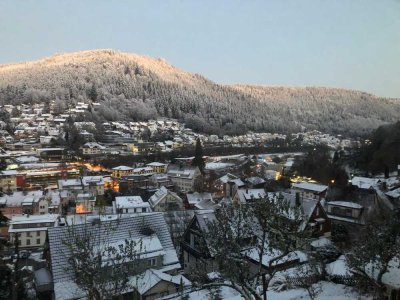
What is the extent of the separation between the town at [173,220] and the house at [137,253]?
4 cm

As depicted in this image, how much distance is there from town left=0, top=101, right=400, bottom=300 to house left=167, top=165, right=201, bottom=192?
159 mm

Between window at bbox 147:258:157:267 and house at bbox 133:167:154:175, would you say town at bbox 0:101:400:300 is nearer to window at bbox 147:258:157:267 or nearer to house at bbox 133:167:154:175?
window at bbox 147:258:157:267

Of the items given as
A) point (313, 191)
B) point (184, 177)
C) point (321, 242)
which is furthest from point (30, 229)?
point (313, 191)

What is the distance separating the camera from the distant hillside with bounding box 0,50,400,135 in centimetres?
10994

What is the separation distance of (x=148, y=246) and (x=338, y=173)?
2753 centimetres

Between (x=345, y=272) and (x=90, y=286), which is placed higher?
(x=90, y=286)

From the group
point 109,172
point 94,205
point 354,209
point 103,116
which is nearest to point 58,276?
point 354,209

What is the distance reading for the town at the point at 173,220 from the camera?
6664 mm

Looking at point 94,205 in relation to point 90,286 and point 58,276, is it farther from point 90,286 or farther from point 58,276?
point 90,286

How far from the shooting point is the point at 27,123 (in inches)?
3260

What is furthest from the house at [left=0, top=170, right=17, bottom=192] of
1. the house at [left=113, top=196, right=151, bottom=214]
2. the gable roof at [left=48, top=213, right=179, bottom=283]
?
the gable roof at [left=48, top=213, right=179, bottom=283]

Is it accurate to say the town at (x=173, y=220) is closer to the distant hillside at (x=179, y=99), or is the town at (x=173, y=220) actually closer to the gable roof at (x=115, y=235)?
the gable roof at (x=115, y=235)

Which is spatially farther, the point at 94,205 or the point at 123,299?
the point at 94,205

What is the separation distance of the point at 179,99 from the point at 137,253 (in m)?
115
